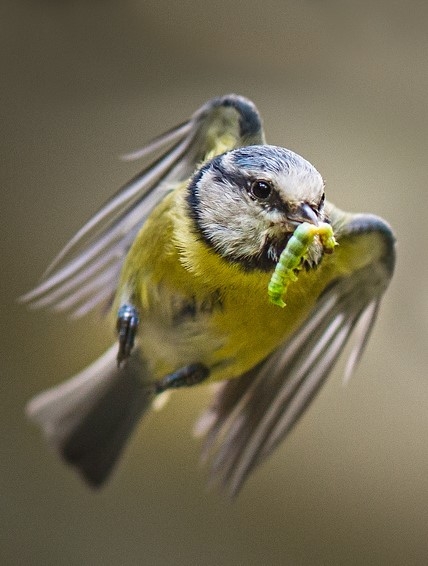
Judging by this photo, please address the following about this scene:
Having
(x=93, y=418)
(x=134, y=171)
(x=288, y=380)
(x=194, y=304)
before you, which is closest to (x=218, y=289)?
(x=194, y=304)

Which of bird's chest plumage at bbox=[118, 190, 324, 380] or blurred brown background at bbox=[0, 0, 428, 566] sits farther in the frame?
blurred brown background at bbox=[0, 0, 428, 566]

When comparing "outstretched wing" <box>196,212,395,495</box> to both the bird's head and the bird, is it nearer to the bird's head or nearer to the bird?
the bird

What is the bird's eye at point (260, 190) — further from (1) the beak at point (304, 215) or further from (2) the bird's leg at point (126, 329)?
(2) the bird's leg at point (126, 329)

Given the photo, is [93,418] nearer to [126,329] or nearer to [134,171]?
[126,329]

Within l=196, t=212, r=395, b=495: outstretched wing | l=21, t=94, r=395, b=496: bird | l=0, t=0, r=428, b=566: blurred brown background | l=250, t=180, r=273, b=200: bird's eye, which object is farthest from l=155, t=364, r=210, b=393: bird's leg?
l=0, t=0, r=428, b=566: blurred brown background

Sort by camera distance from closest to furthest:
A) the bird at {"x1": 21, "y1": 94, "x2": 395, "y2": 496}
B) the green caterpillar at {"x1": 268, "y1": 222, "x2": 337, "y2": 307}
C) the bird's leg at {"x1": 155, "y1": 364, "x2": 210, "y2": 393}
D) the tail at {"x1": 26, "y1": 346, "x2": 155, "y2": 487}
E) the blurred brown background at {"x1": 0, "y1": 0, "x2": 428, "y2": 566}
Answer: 1. the green caterpillar at {"x1": 268, "y1": 222, "x2": 337, "y2": 307}
2. the bird at {"x1": 21, "y1": 94, "x2": 395, "y2": 496}
3. the bird's leg at {"x1": 155, "y1": 364, "x2": 210, "y2": 393}
4. the tail at {"x1": 26, "y1": 346, "x2": 155, "y2": 487}
5. the blurred brown background at {"x1": 0, "y1": 0, "x2": 428, "y2": 566}

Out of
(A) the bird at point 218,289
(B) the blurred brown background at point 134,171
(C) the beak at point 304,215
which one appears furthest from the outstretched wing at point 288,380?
(B) the blurred brown background at point 134,171

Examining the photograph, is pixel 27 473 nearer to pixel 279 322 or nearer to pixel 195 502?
pixel 195 502
